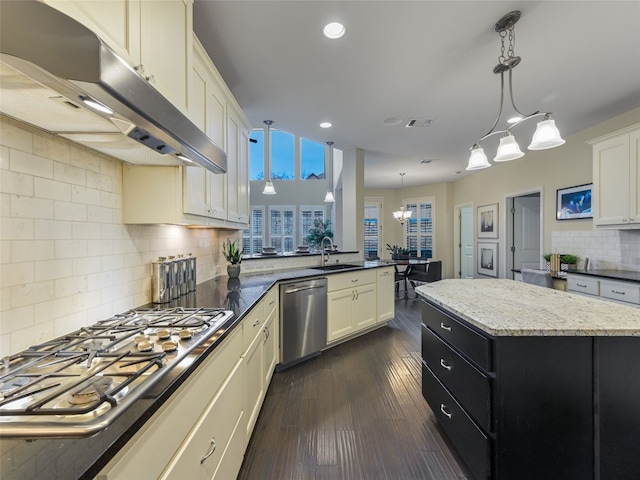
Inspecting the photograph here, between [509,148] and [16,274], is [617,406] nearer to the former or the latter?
[509,148]

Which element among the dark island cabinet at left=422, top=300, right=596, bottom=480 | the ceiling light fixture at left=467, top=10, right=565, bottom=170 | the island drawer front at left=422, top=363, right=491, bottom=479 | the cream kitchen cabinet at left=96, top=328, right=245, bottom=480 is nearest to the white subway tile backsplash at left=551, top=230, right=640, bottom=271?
the ceiling light fixture at left=467, top=10, right=565, bottom=170

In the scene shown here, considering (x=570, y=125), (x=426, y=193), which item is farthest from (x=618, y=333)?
(x=426, y=193)

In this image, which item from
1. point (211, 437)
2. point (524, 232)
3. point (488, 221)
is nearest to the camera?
point (211, 437)

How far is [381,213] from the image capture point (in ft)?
27.7

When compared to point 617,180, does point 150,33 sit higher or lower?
higher

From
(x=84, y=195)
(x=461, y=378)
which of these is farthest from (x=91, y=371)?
(x=461, y=378)

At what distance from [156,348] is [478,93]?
10.9ft

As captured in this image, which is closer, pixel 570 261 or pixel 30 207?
pixel 30 207

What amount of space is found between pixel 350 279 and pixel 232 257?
1.38 meters

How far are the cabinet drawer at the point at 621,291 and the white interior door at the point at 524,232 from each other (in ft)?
8.96

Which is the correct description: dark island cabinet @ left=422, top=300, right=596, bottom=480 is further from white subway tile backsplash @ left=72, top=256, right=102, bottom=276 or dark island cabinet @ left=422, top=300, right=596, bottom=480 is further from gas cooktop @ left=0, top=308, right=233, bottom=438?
white subway tile backsplash @ left=72, top=256, right=102, bottom=276

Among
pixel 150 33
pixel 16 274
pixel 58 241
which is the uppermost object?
pixel 150 33

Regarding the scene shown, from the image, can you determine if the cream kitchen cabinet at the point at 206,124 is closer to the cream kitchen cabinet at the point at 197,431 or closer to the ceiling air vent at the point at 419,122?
the cream kitchen cabinet at the point at 197,431

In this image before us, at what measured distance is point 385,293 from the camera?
3883mm
